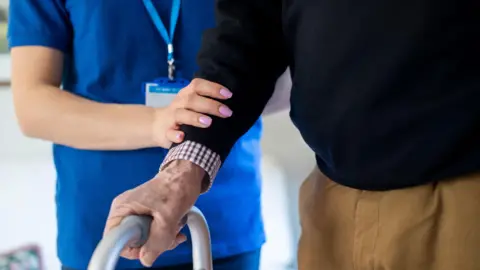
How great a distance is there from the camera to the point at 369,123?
0.71 m

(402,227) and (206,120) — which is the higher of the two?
(206,120)

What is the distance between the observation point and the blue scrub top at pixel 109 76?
1.02 metres

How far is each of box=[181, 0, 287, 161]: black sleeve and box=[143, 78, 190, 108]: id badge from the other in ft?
0.71

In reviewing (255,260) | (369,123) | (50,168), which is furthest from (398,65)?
(50,168)

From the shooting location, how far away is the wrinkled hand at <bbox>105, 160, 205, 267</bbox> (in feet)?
2.15

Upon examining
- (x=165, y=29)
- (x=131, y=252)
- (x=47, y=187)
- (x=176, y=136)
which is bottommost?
(x=47, y=187)

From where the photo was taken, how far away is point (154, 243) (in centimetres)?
66

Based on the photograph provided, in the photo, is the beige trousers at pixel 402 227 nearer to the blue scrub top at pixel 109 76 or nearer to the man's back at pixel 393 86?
the man's back at pixel 393 86

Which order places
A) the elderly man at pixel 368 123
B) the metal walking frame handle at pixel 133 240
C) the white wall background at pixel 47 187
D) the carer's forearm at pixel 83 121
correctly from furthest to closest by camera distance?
the white wall background at pixel 47 187
the carer's forearm at pixel 83 121
the elderly man at pixel 368 123
the metal walking frame handle at pixel 133 240

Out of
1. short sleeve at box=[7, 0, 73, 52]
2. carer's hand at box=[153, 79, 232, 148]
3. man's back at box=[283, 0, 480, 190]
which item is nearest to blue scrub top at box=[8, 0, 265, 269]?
short sleeve at box=[7, 0, 73, 52]

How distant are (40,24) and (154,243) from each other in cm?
51

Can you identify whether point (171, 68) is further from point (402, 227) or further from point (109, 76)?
point (402, 227)

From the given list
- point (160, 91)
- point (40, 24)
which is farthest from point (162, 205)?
point (40, 24)

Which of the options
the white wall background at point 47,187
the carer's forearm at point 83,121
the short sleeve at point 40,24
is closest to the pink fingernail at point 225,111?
the carer's forearm at point 83,121
